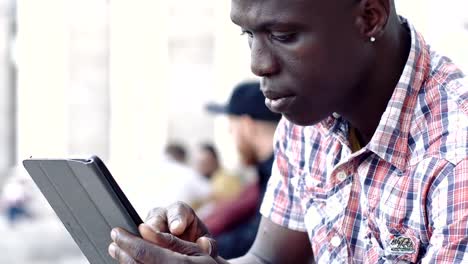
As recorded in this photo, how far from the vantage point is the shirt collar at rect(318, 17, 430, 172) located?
210 centimetres

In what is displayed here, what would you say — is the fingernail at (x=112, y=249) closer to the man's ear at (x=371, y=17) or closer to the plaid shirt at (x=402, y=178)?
the plaid shirt at (x=402, y=178)

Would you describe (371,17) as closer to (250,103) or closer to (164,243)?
(164,243)

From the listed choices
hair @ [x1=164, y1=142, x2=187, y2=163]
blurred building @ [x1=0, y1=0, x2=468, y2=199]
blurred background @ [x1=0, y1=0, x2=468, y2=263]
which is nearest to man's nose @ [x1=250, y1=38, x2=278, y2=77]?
hair @ [x1=164, y1=142, x2=187, y2=163]

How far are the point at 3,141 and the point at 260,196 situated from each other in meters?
7.16

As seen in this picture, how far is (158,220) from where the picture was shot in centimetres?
213

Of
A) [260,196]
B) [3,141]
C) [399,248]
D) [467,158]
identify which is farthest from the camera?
[3,141]

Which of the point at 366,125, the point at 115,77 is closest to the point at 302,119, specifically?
the point at 366,125

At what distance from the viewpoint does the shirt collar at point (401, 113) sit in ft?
6.90

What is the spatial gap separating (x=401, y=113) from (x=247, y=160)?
6.90 ft

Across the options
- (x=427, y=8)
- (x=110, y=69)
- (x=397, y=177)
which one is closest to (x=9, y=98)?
(x=110, y=69)

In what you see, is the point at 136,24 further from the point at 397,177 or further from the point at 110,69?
the point at 397,177

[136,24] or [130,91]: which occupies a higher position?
[136,24]

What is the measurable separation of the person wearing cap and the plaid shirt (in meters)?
1.54

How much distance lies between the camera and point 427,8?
209 inches
